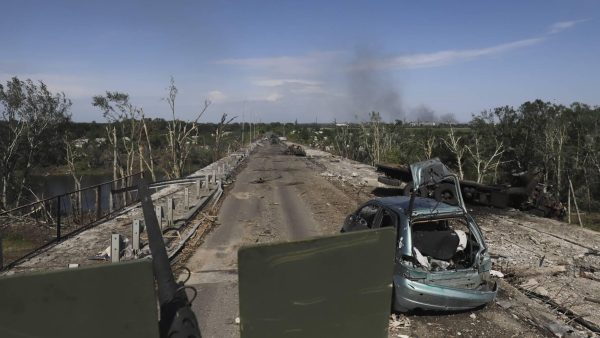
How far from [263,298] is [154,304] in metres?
0.74

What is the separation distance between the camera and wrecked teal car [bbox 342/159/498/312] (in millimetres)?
6305

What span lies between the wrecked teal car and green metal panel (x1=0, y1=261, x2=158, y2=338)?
422 centimetres

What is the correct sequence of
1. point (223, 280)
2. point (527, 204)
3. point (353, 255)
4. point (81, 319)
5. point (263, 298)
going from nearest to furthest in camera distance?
point (81, 319), point (263, 298), point (353, 255), point (223, 280), point (527, 204)

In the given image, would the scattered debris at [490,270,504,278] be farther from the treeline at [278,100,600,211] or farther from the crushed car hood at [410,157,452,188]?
the treeline at [278,100,600,211]

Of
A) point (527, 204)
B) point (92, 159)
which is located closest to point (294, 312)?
point (527, 204)

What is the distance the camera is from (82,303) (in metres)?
2.78

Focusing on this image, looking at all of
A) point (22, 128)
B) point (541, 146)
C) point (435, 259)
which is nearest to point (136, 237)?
point (435, 259)

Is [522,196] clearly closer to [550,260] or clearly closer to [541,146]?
[550,260]

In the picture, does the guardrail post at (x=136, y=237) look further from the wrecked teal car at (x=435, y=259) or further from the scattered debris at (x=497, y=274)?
the scattered debris at (x=497, y=274)

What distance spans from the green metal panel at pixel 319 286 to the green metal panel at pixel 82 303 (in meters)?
0.65

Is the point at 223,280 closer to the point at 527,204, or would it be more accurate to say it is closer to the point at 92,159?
the point at 527,204

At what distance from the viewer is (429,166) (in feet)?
34.8

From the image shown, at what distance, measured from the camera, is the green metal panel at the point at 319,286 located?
3.17 m

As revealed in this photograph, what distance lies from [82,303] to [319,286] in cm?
163
